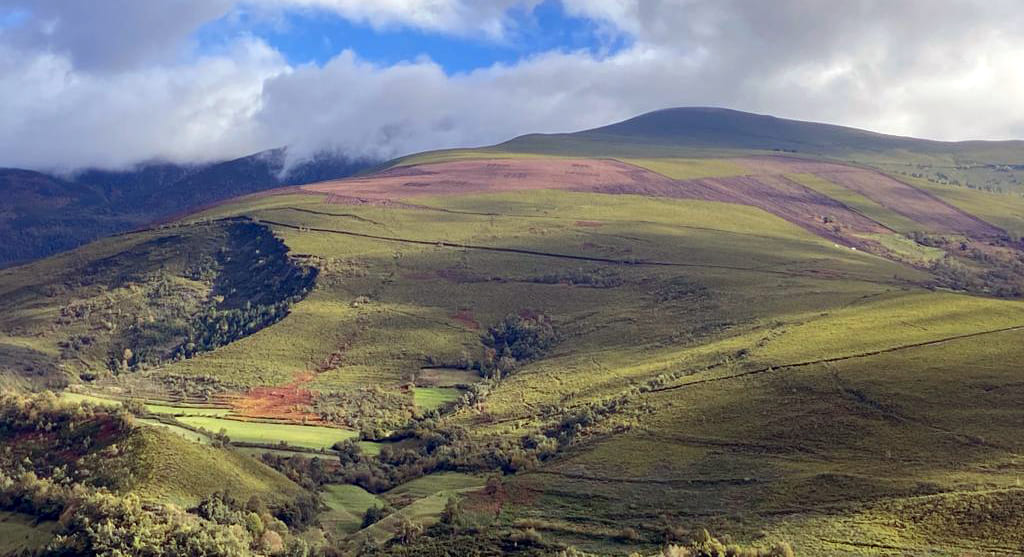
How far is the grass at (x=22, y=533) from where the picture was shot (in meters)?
77.2

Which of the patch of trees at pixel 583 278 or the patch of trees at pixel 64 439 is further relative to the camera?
the patch of trees at pixel 583 278

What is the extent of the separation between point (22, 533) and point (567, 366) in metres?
66.1

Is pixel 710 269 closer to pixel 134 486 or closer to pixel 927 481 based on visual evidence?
pixel 927 481

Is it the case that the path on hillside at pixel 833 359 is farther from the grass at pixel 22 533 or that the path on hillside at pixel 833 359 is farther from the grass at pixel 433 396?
the grass at pixel 22 533

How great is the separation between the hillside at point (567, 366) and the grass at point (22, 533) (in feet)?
28.1

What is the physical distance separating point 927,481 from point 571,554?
88.7ft

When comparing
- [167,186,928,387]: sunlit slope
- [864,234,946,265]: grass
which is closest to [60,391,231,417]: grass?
[167,186,928,387]: sunlit slope

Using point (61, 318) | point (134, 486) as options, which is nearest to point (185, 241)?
point (61, 318)

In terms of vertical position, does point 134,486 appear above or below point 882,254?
below

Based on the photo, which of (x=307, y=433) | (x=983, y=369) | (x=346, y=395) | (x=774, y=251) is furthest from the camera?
(x=774, y=251)

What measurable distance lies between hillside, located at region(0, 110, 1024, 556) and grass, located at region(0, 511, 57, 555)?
856 cm

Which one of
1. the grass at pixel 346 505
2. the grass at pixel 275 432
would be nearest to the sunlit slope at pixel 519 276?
the grass at pixel 275 432

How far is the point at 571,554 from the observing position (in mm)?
74125

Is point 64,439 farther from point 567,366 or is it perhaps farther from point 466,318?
point 466,318
